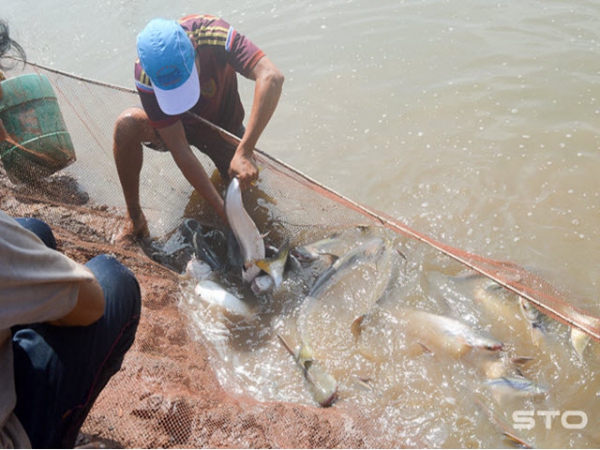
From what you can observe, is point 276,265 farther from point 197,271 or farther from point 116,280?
point 116,280

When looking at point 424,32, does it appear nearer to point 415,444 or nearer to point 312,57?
point 312,57

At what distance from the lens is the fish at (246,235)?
141 inches

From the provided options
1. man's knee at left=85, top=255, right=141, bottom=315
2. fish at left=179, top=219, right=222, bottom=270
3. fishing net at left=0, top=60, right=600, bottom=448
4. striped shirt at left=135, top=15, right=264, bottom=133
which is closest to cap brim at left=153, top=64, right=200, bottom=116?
striped shirt at left=135, top=15, right=264, bottom=133

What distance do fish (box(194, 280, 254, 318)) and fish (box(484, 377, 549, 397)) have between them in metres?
1.73

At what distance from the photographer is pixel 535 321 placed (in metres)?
3.11

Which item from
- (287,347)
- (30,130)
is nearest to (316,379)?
(287,347)

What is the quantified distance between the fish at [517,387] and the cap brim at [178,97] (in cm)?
269

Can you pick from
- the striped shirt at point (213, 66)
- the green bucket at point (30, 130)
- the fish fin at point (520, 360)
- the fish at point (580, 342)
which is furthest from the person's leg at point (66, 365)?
the green bucket at point (30, 130)

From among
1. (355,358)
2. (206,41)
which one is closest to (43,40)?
(206,41)

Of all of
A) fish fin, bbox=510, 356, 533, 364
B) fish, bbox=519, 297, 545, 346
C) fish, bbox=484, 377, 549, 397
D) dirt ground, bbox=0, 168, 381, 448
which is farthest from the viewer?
fish, bbox=519, 297, 545, 346

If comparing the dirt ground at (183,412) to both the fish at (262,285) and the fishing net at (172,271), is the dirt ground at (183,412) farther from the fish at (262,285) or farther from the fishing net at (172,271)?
the fish at (262,285)

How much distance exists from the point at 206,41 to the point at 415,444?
3167 mm

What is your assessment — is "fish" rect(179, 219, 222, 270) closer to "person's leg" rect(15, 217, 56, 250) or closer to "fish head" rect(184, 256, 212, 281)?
"fish head" rect(184, 256, 212, 281)

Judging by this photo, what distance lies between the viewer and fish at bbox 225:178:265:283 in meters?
3.57
